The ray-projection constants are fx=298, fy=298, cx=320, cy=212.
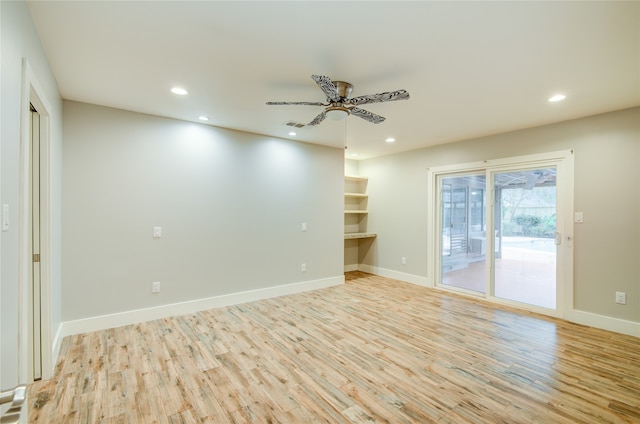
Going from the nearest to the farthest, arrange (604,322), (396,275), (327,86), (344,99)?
(327,86)
(344,99)
(604,322)
(396,275)

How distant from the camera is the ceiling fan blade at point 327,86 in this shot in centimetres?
228

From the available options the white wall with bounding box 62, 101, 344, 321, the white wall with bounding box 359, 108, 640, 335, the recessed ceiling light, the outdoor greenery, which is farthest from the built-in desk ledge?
the recessed ceiling light

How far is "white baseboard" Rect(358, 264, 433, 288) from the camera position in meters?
5.50

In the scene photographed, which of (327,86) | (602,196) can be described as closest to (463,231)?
(602,196)

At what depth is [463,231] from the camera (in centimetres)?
514

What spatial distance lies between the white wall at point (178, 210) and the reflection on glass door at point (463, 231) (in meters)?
2.16

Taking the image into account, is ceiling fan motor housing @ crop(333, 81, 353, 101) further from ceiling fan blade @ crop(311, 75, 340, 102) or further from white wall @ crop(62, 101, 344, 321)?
white wall @ crop(62, 101, 344, 321)

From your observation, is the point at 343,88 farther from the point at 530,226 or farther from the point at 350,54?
the point at 530,226

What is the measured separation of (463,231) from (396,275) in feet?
5.17

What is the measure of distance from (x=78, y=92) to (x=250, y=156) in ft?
6.85

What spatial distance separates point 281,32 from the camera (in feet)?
6.68

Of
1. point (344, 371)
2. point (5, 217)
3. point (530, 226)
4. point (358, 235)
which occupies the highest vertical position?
point (5, 217)

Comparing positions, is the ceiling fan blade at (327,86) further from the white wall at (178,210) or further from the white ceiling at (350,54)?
the white wall at (178,210)

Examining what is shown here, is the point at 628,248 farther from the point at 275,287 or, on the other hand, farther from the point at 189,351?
the point at 189,351
